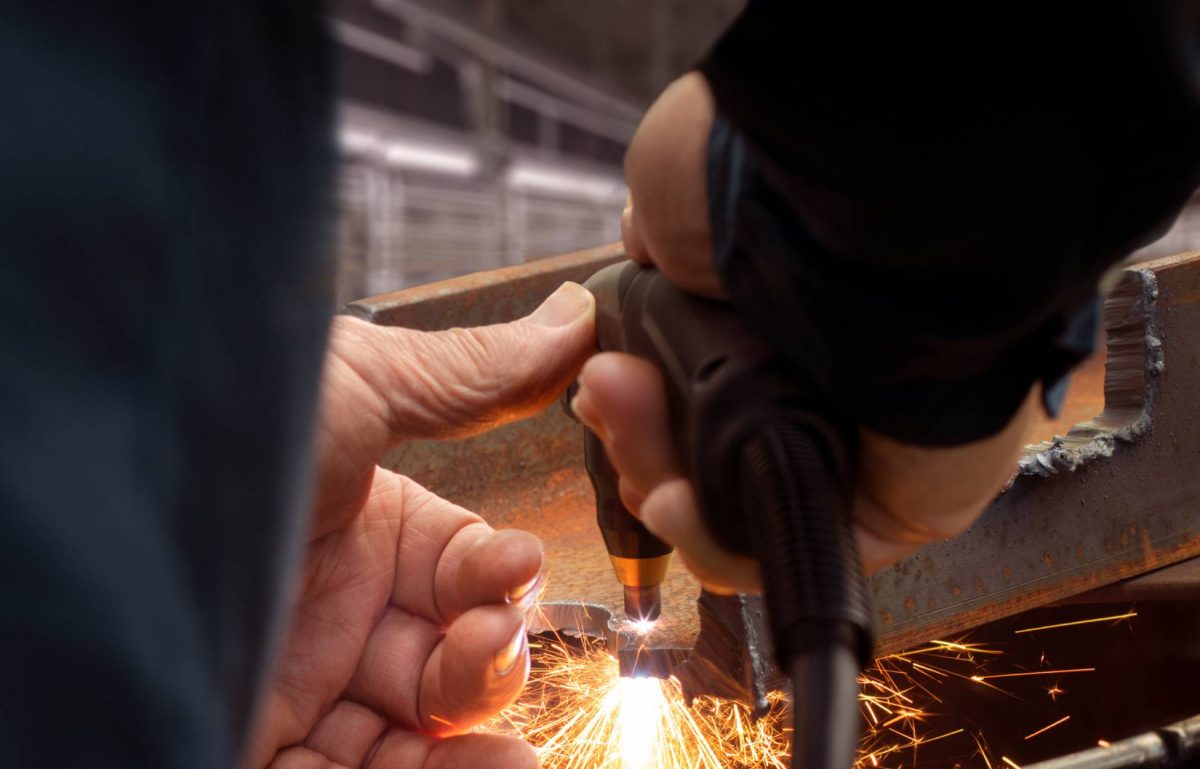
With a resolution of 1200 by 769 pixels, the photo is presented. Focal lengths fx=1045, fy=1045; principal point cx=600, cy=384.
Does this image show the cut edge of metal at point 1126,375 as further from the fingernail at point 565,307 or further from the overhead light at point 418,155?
the overhead light at point 418,155

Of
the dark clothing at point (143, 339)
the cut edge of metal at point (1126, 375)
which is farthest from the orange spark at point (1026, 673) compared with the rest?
the dark clothing at point (143, 339)

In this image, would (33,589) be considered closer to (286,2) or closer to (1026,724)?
(286,2)

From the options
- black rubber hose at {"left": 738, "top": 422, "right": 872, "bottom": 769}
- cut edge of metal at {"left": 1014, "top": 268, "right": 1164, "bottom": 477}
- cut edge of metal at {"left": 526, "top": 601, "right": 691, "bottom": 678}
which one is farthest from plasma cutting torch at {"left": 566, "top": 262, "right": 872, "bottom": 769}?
cut edge of metal at {"left": 1014, "top": 268, "right": 1164, "bottom": 477}

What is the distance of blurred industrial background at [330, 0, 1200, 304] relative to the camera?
10.2ft

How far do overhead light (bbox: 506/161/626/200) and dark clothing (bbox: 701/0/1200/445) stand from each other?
13.7ft

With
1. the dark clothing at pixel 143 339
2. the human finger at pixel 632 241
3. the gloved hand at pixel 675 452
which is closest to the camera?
the dark clothing at pixel 143 339

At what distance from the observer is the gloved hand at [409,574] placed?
966 mm

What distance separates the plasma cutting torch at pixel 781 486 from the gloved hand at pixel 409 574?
0.31 metres

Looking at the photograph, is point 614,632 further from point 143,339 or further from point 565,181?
point 565,181

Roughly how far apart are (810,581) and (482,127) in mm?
3319

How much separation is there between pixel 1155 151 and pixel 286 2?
1.18 feet

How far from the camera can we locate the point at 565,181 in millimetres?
5641

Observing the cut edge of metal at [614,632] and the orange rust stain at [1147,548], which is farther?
the orange rust stain at [1147,548]

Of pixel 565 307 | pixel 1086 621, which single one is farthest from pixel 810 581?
pixel 1086 621
